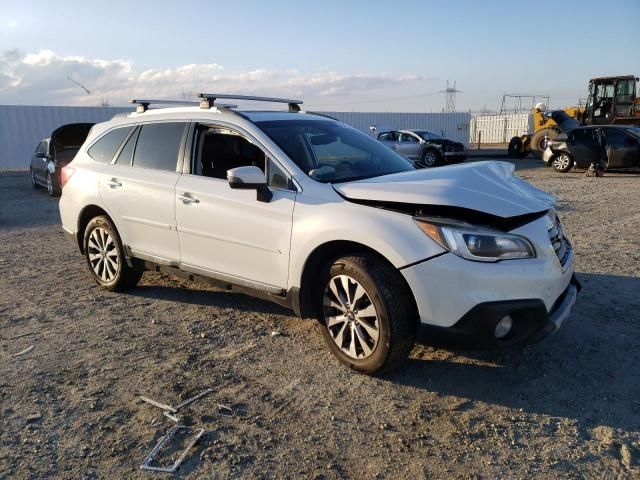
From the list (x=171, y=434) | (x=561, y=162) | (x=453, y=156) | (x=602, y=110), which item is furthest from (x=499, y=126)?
(x=171, y=434)

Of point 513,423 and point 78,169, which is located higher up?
point 78,169

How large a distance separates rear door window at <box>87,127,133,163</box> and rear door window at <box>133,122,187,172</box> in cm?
34

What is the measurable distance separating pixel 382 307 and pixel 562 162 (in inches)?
639

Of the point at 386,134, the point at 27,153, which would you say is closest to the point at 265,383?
the point at 386,134

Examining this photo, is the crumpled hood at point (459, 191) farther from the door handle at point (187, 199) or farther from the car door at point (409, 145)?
the car door at point (409, 145)

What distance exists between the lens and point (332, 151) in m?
4.29

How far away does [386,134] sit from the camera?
21.4m

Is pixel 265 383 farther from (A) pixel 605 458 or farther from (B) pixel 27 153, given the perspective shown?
(B) pixel 27 153

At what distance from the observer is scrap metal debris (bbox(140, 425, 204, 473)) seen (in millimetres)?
2633

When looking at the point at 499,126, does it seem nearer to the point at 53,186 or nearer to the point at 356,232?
the point at 53,186

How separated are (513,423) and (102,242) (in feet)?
13.7

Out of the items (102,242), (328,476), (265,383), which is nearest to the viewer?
(328,476)

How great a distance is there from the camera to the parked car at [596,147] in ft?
51.3

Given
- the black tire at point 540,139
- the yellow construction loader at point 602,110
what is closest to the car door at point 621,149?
the black tire at point 540,139
